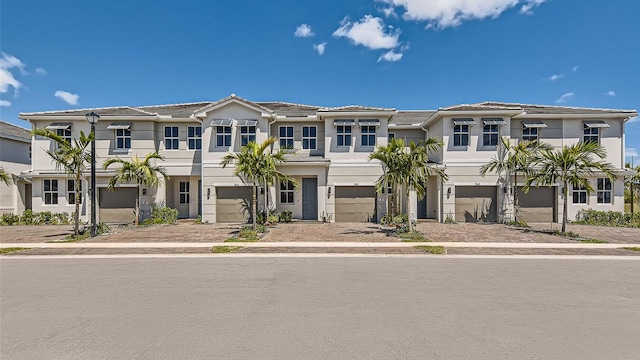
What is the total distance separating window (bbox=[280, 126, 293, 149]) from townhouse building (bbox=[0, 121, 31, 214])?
18432 mm

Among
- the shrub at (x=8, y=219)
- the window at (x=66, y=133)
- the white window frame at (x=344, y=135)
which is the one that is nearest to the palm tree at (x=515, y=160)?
the white window frame at (x=344, y=135)

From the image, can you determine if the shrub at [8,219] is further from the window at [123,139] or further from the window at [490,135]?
the window at [490,135]

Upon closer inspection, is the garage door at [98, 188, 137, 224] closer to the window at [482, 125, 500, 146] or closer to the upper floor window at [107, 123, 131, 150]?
the upper floor window at [107, 123, 131, 150]

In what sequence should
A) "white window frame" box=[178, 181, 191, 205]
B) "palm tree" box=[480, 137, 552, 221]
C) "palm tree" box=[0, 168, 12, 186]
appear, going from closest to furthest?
"palm tree" box=[480, 137, 552, 221], "palm tree" box=[0, 168, 12, 186], "white window frame" box=[178, 181, 191, 205]

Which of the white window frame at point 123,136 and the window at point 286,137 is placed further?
the window at point 286,137

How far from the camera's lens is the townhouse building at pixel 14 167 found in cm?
1972

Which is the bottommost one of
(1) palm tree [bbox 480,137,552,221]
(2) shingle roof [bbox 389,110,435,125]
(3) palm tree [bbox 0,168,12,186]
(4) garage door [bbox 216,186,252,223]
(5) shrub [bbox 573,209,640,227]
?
(5) shrub [bbox 573,209,640,227]

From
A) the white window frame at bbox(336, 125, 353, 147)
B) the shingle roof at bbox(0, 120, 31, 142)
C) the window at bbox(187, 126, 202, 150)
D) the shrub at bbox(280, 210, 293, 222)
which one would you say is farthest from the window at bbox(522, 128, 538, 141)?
the shingle roof at bbox(0, 120, 31, 142)

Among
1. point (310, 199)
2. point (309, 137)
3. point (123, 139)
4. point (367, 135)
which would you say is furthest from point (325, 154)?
point (123, 139)

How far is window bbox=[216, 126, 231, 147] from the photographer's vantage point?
18250 millimetres
